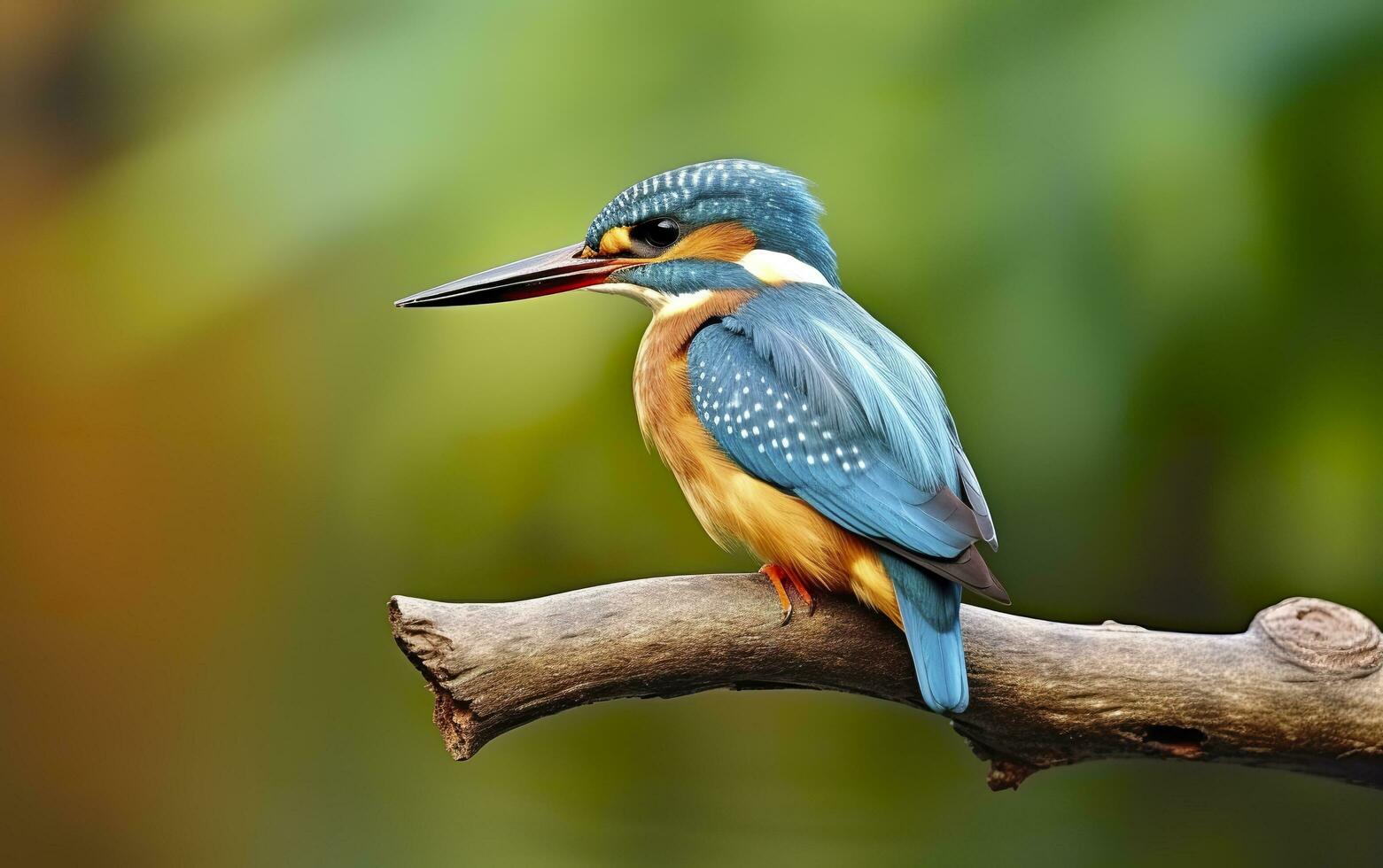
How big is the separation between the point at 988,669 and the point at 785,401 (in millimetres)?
319

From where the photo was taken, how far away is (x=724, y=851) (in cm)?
204

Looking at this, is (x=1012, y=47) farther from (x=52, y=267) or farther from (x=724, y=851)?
(x=52, y=267)

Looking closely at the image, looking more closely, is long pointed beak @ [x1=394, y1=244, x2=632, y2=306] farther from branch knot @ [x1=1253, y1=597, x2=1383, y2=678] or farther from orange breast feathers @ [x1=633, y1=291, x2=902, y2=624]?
branch knot @ [x1=1253, y1=597, x2=1383, y2=678]

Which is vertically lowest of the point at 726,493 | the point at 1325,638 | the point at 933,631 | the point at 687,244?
the point at 1325,638

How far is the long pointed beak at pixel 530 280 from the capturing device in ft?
4.08

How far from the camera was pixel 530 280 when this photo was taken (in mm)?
1262

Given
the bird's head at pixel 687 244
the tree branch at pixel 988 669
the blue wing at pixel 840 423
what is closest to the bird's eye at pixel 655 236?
the bird's head at pixel 687 244

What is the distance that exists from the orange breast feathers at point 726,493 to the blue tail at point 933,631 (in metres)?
0.04

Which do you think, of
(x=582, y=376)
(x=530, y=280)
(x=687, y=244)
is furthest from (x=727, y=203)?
(x=582, y=376)

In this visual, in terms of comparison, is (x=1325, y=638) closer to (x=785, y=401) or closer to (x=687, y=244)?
(x=785, y=401)

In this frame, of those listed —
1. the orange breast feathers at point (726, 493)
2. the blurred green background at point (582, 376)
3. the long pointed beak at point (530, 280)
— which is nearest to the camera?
the orange breast feathers at point (726, 493)

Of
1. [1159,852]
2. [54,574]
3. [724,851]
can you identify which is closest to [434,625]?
[724,851]

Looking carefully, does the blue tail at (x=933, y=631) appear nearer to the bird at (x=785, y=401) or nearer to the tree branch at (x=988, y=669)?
the bird at (x=785, y=401)

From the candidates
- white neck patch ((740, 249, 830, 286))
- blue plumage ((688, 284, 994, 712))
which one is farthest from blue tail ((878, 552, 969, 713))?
white neck patch ((740, 249, 830, 286))
